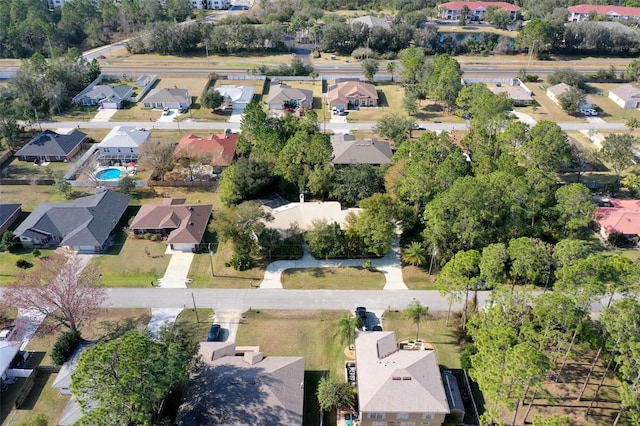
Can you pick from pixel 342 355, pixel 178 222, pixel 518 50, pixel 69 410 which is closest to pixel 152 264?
Result: pixel 178 222

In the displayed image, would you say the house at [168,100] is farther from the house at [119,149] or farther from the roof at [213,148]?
the roof at [213,148]

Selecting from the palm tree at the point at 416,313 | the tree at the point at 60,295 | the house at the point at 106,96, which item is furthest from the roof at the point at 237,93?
the palm tree at the point at 416,313

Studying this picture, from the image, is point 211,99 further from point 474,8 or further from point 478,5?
point 478,5

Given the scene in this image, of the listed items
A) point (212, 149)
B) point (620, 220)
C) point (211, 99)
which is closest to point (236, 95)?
point (211, 99)

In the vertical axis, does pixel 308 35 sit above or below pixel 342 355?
above

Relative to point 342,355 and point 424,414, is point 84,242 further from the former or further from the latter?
point 424,414

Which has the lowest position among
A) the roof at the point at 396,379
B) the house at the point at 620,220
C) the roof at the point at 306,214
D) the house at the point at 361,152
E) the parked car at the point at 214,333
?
the parked car at the point at 214,333
